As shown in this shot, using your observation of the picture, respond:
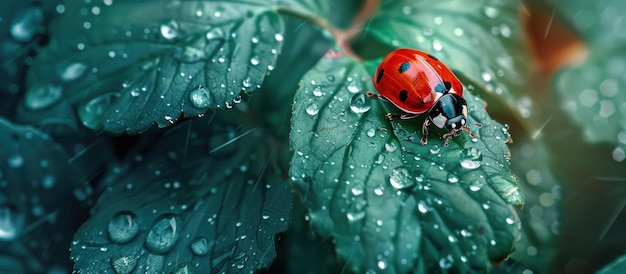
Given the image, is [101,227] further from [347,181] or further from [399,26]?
[399,26]

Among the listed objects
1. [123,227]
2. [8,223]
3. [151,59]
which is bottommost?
[8,223]

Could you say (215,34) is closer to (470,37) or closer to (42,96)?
(42,96)

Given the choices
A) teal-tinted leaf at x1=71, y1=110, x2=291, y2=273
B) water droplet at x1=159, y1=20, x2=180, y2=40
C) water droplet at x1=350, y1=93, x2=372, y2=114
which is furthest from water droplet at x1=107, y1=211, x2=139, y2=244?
water droplet at x1=350, y1=93, x2=372, y2=114

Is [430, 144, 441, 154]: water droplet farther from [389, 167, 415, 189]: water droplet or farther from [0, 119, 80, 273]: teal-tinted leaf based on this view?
[0, 119, 80, 273]: teal-tinted leaf

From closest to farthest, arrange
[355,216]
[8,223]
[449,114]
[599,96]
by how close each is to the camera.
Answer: [355,216] < [449,114] < [8,223] < [599,96]

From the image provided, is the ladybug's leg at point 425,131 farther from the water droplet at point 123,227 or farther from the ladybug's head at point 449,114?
the water droplet at point 123,227

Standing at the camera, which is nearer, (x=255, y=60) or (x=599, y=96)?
(x=255, y=60)

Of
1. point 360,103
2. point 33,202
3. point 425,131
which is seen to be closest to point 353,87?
point 360,103

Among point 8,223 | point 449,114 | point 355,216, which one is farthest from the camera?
point 8,223
